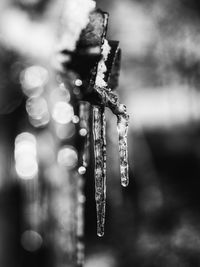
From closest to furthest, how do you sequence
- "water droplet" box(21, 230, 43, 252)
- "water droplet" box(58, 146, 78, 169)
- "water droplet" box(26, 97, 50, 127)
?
"water droplet" box(21, 230, 43, 252)
"water droplet" box(58, 146, 78, 169)
"water droplet" box(26, 97, 50, 127)

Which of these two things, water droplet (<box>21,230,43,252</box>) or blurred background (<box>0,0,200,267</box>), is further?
blurred background (<box>0,0,200,267</box>)

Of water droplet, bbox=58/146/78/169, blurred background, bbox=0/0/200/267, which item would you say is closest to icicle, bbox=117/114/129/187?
water droplet, bbox=58/146/78/169

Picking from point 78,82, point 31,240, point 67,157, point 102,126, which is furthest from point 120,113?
point 67,157

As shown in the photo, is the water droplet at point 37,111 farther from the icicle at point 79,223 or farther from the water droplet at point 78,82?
the water droplet at point 78,82

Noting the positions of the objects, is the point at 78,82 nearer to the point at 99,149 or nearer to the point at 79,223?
the point at 99,149

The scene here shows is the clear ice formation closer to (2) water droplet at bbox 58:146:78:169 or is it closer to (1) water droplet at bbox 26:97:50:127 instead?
(2) water droplet at bbox 58:146:78:169

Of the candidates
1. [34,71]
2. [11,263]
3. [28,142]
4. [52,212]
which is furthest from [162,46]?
[11,263]

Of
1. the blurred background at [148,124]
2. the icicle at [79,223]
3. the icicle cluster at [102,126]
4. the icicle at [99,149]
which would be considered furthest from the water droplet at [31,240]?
the icicle at [99,149]

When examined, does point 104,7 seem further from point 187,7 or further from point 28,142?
point 28,142
